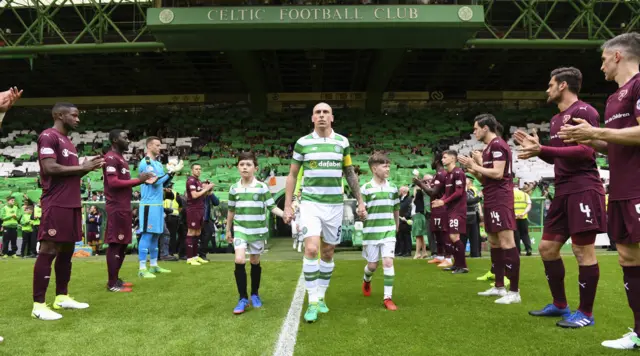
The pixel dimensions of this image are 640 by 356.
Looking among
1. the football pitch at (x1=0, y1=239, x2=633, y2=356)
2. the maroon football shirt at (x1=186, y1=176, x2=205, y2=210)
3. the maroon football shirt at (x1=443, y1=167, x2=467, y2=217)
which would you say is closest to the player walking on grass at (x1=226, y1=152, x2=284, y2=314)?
the football pitch at (x1=0, y1=239, x2=633, y2=356)

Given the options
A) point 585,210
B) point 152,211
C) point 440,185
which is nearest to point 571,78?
point 585,210

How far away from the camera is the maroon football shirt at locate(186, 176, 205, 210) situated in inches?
404

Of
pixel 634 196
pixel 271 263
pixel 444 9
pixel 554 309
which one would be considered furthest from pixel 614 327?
pixel 444 9

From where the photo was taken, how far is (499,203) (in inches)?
227

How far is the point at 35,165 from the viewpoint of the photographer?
22.4 m

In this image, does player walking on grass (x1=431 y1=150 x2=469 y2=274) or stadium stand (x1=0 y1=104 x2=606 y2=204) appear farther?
stadium stand (x1=0 y1=104 x2=606 y2=204)

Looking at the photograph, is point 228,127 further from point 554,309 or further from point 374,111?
point 554,309

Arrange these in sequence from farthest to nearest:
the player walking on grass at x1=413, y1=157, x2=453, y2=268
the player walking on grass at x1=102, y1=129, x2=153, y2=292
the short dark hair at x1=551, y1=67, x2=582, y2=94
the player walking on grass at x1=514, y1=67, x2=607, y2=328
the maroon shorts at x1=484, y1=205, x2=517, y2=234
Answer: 1. the player walking on grass at x1=413, y1=157, x2=453, y2=268
2. the player walking on grass at x1=102, y1=129, x2=153, y2=292
3. the maroon shorts at x1=484, y1=205, x2=517, y2=234
4. the short dark hair at x1=551, y1=67, x2=582, y2=94
5. the player walking on grass at x1=514, y1=67, x2=607, y2=328

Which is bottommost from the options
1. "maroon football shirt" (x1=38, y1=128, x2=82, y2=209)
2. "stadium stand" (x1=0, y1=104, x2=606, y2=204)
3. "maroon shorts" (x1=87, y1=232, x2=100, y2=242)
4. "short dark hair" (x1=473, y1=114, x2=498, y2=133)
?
"maroon shorts" (x1=87, y1=232, x2=100, y2=242)

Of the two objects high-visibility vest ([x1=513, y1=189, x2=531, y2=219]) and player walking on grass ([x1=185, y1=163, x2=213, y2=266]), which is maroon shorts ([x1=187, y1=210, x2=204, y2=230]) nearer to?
player walking on grass ([x1=185, y1=163, x2=213, y2=266])

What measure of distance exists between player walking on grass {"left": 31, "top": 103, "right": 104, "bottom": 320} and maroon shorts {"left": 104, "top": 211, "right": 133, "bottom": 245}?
1.17 m

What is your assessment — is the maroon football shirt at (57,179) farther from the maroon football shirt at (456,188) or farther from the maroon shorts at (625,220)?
the maroon football shirt at (456,188)

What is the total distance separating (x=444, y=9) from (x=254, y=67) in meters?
10.6

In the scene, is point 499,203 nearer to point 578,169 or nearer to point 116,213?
point 578,169
